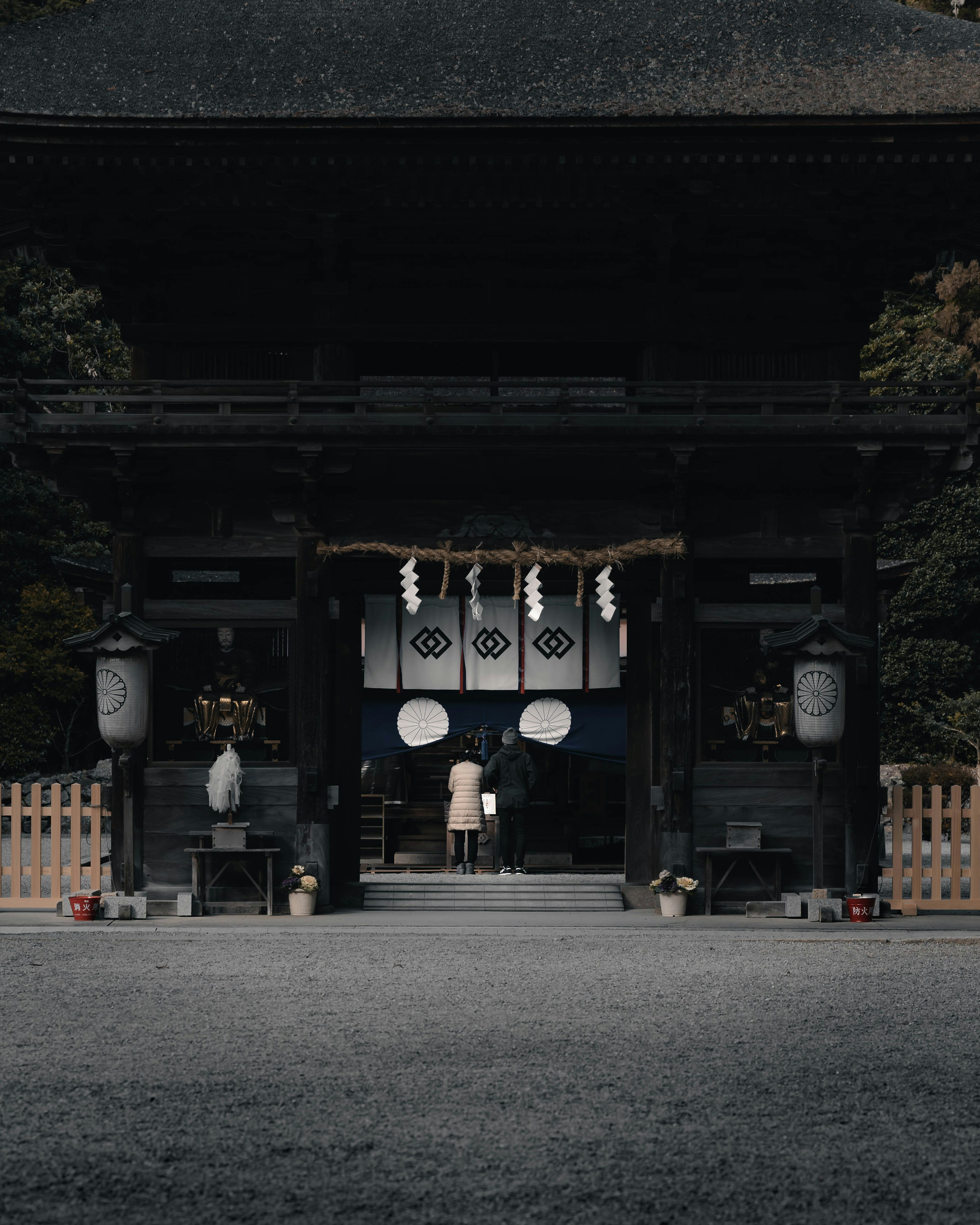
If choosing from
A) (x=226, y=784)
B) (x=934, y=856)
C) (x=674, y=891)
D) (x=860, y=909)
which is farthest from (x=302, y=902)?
(x=934, y=856)

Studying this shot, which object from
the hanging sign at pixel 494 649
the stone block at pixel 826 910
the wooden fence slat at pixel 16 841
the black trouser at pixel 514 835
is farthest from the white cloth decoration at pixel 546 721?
the wooden fence slat at pixel 16 841

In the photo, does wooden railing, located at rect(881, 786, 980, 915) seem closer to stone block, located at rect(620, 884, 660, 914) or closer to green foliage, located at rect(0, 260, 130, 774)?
stone block, located at rect(620, 884, 660, 914)

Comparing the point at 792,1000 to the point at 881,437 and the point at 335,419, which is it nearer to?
the point at 881,437

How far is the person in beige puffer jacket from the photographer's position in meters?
19.5

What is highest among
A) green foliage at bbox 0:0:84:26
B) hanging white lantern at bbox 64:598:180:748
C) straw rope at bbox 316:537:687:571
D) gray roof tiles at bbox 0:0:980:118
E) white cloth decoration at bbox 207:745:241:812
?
green foliage at bbox 0:0:84:26

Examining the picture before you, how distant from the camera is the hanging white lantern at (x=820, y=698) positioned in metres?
14.8

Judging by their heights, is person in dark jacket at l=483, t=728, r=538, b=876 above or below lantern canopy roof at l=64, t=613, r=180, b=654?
below

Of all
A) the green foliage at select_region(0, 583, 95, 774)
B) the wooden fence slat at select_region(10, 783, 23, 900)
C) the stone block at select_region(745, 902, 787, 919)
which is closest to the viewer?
the wooden fence slat at select_region(10, 783, 23, 900)

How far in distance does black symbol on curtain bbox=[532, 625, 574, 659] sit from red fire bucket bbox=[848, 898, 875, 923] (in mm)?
4370

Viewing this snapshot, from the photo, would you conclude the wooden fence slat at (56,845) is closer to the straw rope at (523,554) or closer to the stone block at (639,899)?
the straw rope at (523,554)

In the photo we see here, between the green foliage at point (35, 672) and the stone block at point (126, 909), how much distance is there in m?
18.9

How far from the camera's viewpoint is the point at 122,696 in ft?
48.9

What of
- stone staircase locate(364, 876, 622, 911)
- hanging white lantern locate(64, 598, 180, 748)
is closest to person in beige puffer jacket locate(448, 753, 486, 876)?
stone staircase locate(364, 876, 622, 911)

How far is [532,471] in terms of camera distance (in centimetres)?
1574
